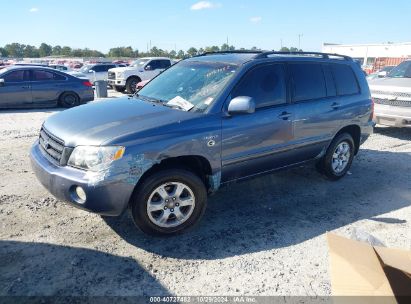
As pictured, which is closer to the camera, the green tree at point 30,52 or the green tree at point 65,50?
the green tree at point 65,50

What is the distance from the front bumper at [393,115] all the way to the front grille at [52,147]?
290 inches

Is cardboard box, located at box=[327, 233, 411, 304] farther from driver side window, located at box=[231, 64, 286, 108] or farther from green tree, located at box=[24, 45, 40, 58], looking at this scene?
green tree, located at box=[24, 45, 40, 58]

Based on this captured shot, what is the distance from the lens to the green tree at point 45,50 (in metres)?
96.7

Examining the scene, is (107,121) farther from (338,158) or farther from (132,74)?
(132,74)

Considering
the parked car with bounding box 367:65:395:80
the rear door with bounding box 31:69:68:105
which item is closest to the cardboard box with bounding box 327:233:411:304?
the parked car with bounding box 367:65:395:80

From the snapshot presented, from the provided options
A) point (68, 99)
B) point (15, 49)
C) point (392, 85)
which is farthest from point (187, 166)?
point (15, 49)

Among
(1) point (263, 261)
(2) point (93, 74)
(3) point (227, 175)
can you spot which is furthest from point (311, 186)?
(2) point (93, 74)

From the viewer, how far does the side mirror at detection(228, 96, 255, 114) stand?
385 cm

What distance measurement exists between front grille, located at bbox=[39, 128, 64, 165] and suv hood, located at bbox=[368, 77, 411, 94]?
7.66 m

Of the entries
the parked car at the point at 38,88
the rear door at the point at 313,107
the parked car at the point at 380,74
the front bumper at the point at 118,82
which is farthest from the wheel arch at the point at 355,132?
the front bumper at the point at 118,82

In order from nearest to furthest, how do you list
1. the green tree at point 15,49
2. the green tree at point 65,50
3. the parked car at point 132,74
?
→ the parked car at point 132,74 < the green tree at point 65,50 < the green tree at point 15,49

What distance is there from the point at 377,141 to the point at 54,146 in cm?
701

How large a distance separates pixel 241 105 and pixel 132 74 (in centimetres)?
1479

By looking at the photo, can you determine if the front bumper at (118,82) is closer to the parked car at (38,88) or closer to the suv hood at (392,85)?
the parked car at (38,88)
